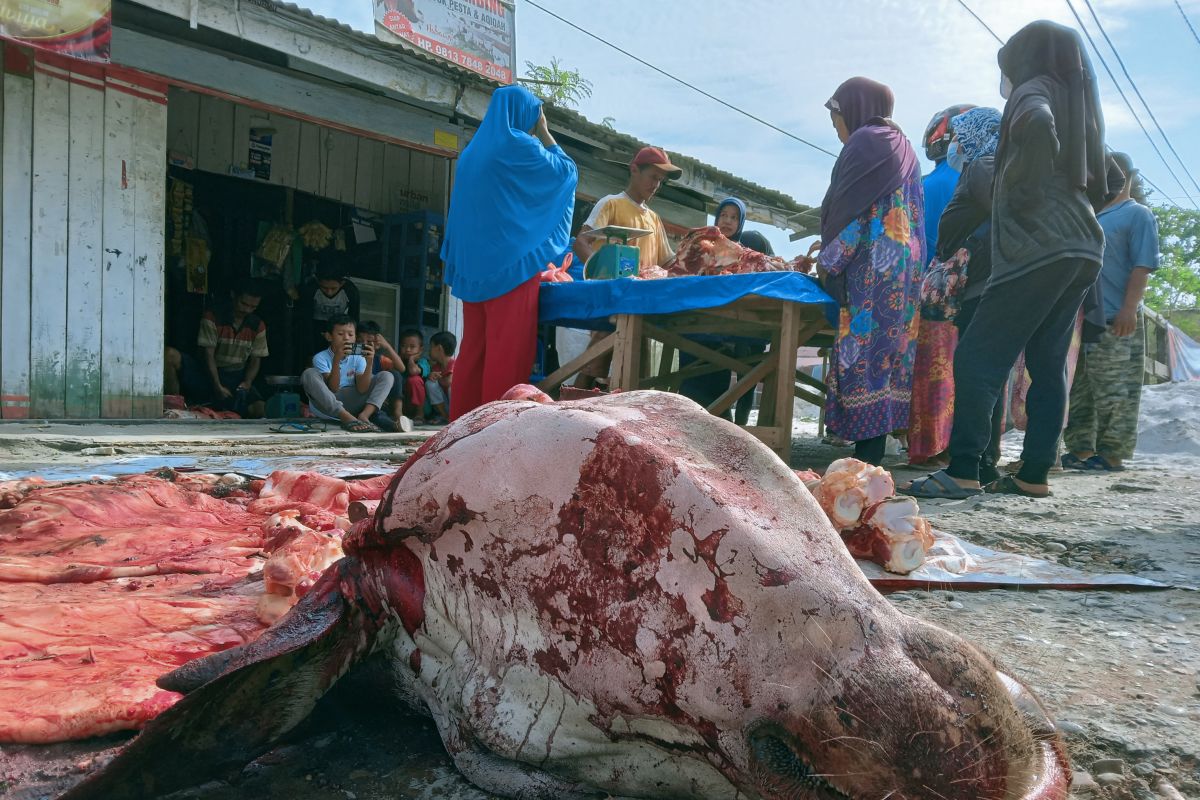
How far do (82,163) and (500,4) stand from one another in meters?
4.16

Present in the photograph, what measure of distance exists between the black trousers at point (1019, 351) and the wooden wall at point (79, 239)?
5767 mm

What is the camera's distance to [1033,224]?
142 inches

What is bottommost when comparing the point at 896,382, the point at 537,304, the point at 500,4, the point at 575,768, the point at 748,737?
the point at 575,768

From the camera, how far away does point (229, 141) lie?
8.59 m

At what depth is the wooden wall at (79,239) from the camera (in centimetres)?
554

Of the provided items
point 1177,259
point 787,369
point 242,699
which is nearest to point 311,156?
point 787,369

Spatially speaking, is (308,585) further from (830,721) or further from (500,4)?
(500,4)

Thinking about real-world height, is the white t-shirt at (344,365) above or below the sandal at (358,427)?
above

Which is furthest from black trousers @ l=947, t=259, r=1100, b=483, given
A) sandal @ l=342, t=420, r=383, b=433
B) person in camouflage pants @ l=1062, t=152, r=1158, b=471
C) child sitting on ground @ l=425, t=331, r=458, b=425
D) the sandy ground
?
child sitting on ground @ l=425, t=331, r=458, b=425

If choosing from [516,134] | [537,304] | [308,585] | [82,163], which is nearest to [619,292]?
[537,304]

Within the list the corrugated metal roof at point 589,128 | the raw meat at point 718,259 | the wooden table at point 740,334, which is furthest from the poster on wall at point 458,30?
the wooden table at point 740,334

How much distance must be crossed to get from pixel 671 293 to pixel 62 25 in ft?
14.0

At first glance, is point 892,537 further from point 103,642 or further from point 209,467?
point 209,467

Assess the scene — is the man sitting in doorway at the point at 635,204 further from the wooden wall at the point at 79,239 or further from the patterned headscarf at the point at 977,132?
the wooden wall at the point at 79,239
